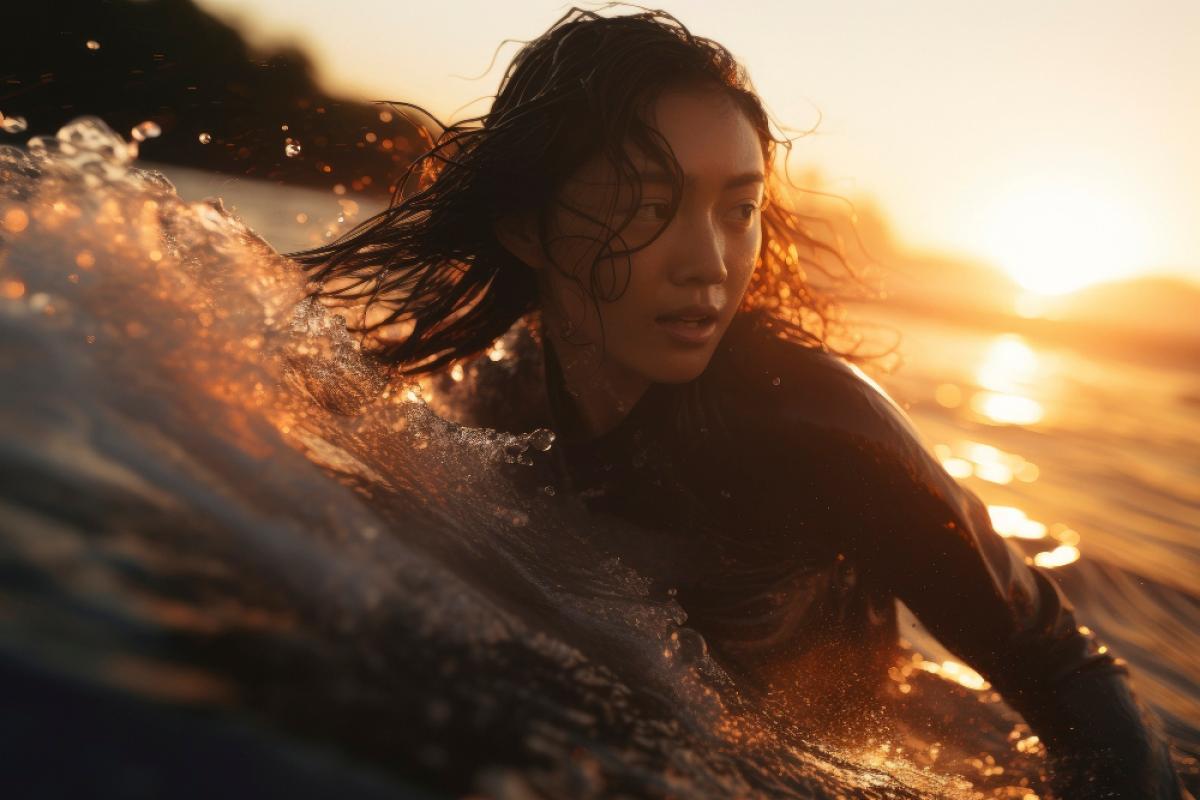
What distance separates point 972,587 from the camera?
2.07 meters

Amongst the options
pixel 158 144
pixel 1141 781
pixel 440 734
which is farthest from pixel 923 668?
pixel 158 144

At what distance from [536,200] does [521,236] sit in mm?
167

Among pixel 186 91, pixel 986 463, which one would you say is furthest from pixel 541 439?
pixel 986 463

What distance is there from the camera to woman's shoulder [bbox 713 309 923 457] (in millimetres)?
2037

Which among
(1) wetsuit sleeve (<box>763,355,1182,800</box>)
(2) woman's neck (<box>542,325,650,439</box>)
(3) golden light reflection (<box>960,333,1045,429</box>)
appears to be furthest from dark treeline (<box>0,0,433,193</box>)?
(3) golden light reflection (<box>960,333,1045,429</box>)

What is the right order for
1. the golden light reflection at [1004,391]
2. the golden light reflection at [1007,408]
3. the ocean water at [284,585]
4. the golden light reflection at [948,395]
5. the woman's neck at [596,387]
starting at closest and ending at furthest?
the ocean water at [284,585] < the woman's neck at [596,387] < the golden light reflection at [1007,408] < the golden light reflection at [1004,391] < the golden light reflection at [948,395]

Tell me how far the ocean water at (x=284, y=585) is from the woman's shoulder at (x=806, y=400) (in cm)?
50

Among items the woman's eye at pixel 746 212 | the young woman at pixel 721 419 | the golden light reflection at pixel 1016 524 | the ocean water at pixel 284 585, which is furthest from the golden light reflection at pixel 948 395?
the woman's eye at pixel 746 212

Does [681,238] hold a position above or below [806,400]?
above

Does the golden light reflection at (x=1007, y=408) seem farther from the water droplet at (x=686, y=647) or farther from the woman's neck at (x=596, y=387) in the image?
the water droplet at (x=686, y=647)

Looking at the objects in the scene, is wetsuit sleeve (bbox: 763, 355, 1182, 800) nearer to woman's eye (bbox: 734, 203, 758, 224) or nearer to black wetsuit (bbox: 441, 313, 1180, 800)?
black wetsuit (bbox: 441, 313, 1180, 800)

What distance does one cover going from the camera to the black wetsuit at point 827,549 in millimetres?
2035

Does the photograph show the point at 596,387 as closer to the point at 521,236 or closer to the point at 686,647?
the point at 521,236

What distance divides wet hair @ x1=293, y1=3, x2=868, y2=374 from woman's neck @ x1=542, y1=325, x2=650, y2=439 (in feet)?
0.74
